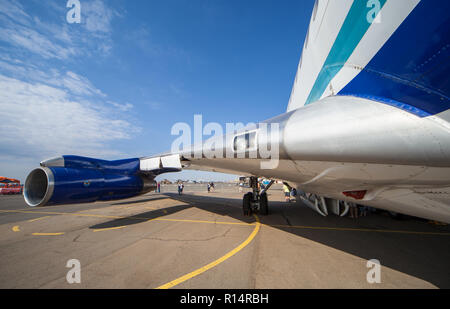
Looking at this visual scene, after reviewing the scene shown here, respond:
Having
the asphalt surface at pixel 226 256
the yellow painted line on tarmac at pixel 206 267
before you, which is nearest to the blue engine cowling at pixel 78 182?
the asphalt surface at pixel 226 256

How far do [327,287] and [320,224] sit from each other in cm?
370

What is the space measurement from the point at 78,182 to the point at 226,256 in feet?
15.5

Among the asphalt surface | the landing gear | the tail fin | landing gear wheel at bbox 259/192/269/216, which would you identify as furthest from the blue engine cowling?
the tail fin

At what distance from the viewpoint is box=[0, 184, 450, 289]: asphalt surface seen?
233 centimetres

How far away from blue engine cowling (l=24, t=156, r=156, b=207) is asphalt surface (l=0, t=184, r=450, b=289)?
1.03 m

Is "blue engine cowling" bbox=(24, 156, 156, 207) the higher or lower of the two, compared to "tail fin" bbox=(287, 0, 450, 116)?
lower

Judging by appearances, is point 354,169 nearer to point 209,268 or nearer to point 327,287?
point 327,287

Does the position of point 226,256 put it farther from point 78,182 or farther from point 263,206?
point 78,182

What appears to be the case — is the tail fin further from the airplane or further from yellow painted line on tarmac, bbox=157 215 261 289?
yellow painted line on tarmac, bbox=157 215 261 289

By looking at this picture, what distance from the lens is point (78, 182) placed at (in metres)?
4.65

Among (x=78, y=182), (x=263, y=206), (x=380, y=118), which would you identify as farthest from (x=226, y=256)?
(x=78, y=182)

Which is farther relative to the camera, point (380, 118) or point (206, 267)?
point (206, 267)

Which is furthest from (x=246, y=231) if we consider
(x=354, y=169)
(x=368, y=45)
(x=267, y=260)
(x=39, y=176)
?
(x=39, y=176)

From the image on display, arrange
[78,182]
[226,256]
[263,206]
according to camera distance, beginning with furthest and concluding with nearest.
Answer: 1. [263,206]
2. [78,182]
3. [226,256]
